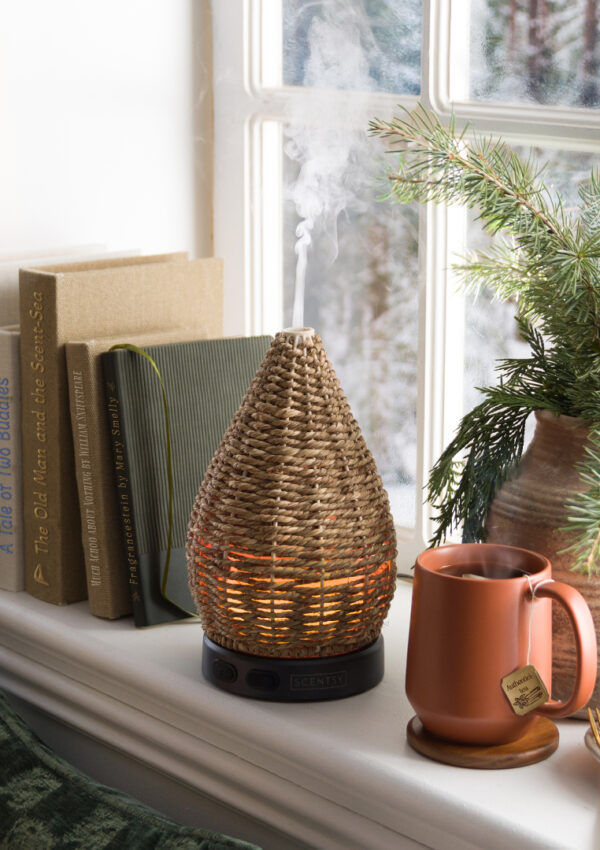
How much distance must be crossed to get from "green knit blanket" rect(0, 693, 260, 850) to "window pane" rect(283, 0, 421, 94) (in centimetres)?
67

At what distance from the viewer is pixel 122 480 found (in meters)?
0.89

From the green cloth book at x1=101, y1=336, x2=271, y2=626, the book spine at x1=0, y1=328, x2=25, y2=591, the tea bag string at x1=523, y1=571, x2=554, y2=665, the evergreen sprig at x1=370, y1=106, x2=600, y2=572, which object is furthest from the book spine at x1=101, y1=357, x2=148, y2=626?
the tea bag string at x1=523, y1=571, x2=554, y2=665

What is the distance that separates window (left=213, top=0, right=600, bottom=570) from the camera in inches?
35.2

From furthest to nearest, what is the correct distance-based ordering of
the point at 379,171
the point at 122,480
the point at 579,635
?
the point at 379,171 < the point at 122,480 < the point at 579,635

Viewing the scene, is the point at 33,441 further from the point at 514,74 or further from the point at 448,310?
the point at 514,74

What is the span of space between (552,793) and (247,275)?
697mm

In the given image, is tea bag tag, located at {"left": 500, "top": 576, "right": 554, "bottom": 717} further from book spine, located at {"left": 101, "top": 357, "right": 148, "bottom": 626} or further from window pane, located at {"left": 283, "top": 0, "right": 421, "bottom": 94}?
window pane, located at {"left": 283, "top": 0, "right": 421, "bottom": 94}

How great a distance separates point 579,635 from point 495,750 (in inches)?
4.1

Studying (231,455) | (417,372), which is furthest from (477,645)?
(417,372)

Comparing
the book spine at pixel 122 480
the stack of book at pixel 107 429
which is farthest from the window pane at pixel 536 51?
the book spine at pixel 122 480

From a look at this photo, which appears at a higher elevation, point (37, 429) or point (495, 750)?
point (37, 429)

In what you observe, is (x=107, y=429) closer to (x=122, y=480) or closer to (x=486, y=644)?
(x=122, y=480)

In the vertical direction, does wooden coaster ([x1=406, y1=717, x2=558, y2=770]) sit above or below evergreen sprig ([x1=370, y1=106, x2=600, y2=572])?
below

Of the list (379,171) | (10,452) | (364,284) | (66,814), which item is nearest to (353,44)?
(379,171)
